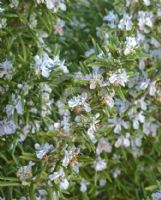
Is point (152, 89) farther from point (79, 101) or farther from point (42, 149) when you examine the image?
point (42, 149)

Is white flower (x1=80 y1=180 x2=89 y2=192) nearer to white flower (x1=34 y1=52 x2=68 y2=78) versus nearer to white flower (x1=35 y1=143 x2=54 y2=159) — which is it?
white flower (x1=35 y1=143 x2=54 y2=159)

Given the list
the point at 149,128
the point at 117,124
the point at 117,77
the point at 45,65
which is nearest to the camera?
the point at 117,77

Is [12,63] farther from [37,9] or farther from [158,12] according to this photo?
[158,12]

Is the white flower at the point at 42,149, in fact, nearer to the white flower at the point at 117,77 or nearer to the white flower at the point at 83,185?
the white flower at the point at 117,77

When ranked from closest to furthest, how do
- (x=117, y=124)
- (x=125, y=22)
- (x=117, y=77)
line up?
(x=117, y=77) → (x=125, y=22) → (x=117, y=124)

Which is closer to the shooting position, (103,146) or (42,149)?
(42,149)

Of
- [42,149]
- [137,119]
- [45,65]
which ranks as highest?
[45,65]

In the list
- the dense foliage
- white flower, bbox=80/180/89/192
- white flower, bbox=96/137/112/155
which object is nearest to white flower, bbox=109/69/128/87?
the dense foliage

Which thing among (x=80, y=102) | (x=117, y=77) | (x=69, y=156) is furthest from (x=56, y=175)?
(x=117, y=77)
